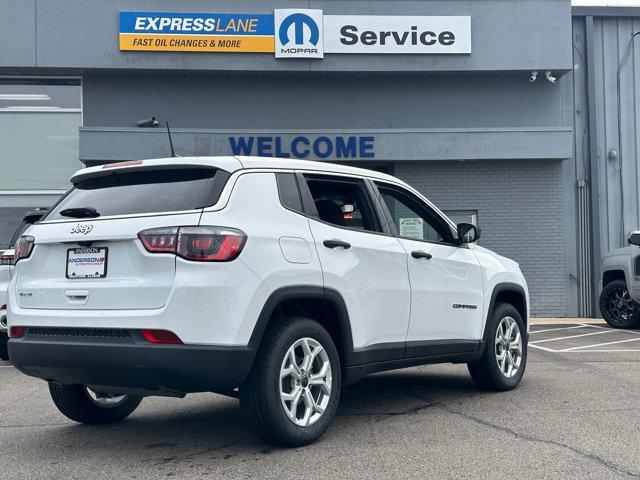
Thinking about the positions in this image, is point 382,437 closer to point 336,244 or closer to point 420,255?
point 336,244

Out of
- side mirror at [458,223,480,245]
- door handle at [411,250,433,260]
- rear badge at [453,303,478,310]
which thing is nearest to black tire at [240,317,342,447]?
door handle at [411,250,433,260]

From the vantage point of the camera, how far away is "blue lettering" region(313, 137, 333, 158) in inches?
651

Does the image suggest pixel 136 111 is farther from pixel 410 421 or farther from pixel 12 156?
pixel 410 421

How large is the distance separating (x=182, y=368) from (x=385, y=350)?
67.5 inches

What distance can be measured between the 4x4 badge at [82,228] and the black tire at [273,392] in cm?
119

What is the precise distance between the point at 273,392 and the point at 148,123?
12877 millimetres

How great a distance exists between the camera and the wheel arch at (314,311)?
15.1 feet

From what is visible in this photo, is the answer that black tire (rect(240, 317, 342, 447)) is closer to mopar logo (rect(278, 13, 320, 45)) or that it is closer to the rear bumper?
the rear bumper

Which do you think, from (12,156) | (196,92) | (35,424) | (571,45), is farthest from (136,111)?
(35,424)

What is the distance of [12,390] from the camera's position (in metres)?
7.61

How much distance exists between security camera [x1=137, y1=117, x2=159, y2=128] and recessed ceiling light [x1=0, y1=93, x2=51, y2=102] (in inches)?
82.6

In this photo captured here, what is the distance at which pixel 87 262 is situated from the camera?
187 inches

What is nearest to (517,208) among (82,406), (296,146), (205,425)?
(296,146)

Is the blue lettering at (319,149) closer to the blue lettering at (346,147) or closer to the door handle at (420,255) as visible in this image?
the blue lettering at (346,147)
